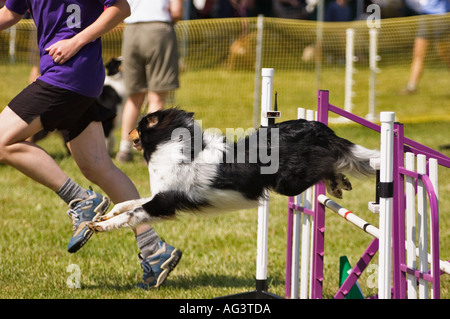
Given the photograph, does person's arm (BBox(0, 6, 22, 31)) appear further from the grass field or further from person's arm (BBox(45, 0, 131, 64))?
the grass field

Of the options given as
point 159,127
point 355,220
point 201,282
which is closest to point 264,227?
point 355,220

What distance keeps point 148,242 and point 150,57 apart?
10.3 ft

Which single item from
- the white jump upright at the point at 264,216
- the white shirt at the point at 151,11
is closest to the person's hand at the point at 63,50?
the white jump upright at the point at 264,216

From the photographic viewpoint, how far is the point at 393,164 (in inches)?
102

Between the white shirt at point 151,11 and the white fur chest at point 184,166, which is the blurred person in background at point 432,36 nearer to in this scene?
the white shirt at point 151,11

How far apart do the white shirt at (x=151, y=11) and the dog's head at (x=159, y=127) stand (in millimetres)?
3523

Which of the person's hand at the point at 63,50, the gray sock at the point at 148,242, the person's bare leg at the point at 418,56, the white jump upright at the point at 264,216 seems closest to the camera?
the person's hand at the point at 63,50

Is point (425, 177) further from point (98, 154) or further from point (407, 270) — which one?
point (98, 154)

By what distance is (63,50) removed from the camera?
3.28m

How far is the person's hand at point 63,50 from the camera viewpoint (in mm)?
3277

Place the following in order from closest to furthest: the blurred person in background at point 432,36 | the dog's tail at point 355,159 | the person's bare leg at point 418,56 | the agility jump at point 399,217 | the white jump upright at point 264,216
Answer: the agility jump at point 399,217
the dog's tail at point 355,159
the white jump upright at point 264,216
the person's bare leg at point 418,56
the blurred person in background at point 432,36

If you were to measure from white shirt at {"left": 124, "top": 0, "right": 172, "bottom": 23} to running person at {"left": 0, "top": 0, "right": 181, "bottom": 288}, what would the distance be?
118 inches
